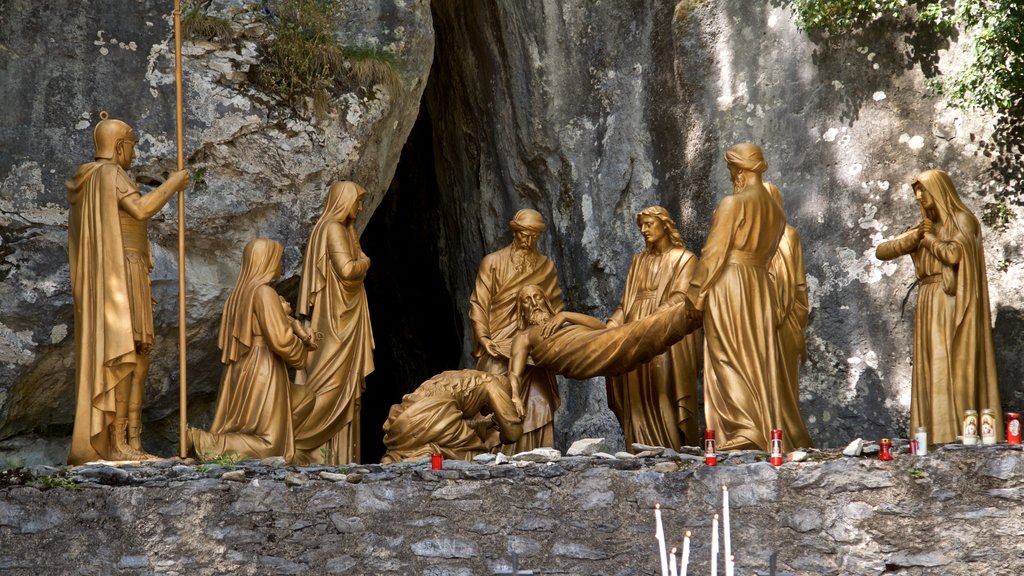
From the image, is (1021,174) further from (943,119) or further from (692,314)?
(692,314)

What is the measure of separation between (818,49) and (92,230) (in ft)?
21.4

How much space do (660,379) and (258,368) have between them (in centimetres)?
299

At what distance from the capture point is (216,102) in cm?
1288

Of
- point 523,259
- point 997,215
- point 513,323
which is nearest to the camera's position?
point 513,323

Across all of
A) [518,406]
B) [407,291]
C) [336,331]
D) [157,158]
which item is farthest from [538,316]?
[407,291]

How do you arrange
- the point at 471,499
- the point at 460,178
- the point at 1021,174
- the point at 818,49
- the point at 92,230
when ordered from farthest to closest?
the point at 460,178, the point at 818,49, the point at 1021,174, the point at 92,230, the point at 471,499

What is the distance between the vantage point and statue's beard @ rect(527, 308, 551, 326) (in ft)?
38.4

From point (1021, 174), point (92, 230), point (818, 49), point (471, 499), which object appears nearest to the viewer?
point (471, 499)

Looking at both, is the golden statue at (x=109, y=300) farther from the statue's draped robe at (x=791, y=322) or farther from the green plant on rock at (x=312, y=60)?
the statue's draped robe at (x=791, y=322)

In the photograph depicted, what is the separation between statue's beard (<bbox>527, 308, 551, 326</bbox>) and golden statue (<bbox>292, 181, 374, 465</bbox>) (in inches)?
47.6

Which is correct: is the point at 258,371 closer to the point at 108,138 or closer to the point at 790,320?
the point at 108,138

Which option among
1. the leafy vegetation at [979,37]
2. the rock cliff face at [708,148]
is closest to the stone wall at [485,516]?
the rock cliff face at [708,148]

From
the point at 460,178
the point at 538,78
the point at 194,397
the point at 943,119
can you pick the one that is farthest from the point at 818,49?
the point at 194,397

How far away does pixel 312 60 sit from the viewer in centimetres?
1321
